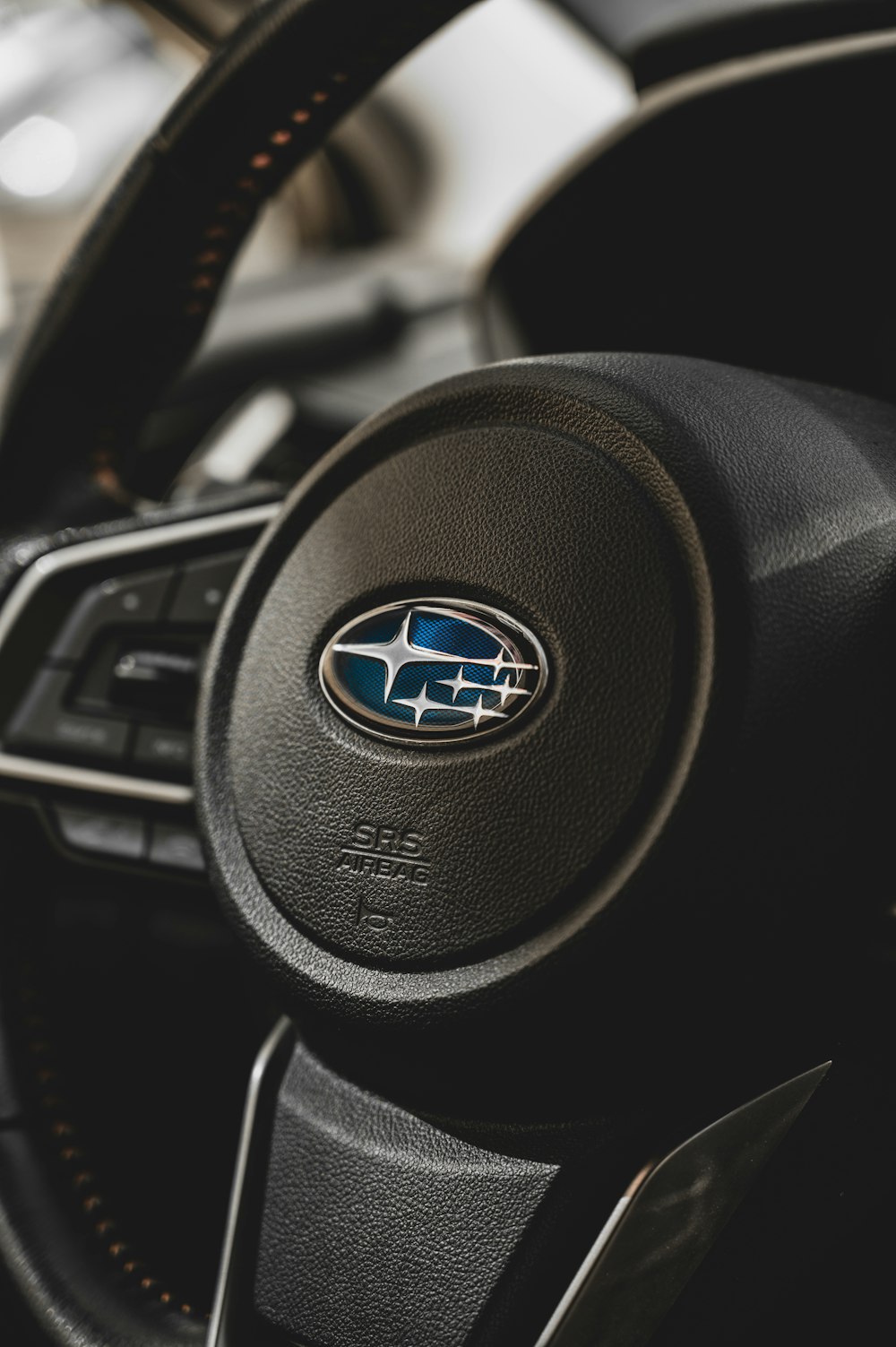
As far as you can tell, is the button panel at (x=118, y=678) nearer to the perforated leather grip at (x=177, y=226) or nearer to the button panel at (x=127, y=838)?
the button panel at (x=127, y=838)

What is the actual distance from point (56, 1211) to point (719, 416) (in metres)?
0.61

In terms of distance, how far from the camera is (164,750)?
31.5 inches

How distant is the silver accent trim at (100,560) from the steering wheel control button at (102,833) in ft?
0.07

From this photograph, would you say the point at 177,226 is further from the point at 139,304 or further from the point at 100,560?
the point at 100,560

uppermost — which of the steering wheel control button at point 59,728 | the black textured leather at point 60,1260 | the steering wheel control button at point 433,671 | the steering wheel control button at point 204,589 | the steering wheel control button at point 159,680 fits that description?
the steering wheel control button at point 433,671

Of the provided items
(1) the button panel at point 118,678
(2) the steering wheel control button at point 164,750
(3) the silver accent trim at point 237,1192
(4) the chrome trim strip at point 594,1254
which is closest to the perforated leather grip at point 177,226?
(1) the button panel at point 118,678

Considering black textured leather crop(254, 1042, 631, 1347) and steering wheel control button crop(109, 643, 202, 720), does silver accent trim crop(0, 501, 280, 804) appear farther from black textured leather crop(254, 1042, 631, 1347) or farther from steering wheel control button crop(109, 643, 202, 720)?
black textured leather crop(254, 1042, 631, 1347)

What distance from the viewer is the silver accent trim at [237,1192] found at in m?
0.60

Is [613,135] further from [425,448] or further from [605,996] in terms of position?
[605,996]

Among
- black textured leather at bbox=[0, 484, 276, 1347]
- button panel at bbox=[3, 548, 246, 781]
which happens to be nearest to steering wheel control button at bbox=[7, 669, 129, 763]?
button panel at bbox=[3, 548, 246, 781]

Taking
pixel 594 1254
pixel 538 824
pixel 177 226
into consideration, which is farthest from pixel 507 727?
pixel 177 226

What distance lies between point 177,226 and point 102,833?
40 centimetres

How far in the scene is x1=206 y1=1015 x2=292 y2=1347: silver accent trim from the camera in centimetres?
60

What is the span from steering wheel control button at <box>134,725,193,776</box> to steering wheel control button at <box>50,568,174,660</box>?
83 millimetres
